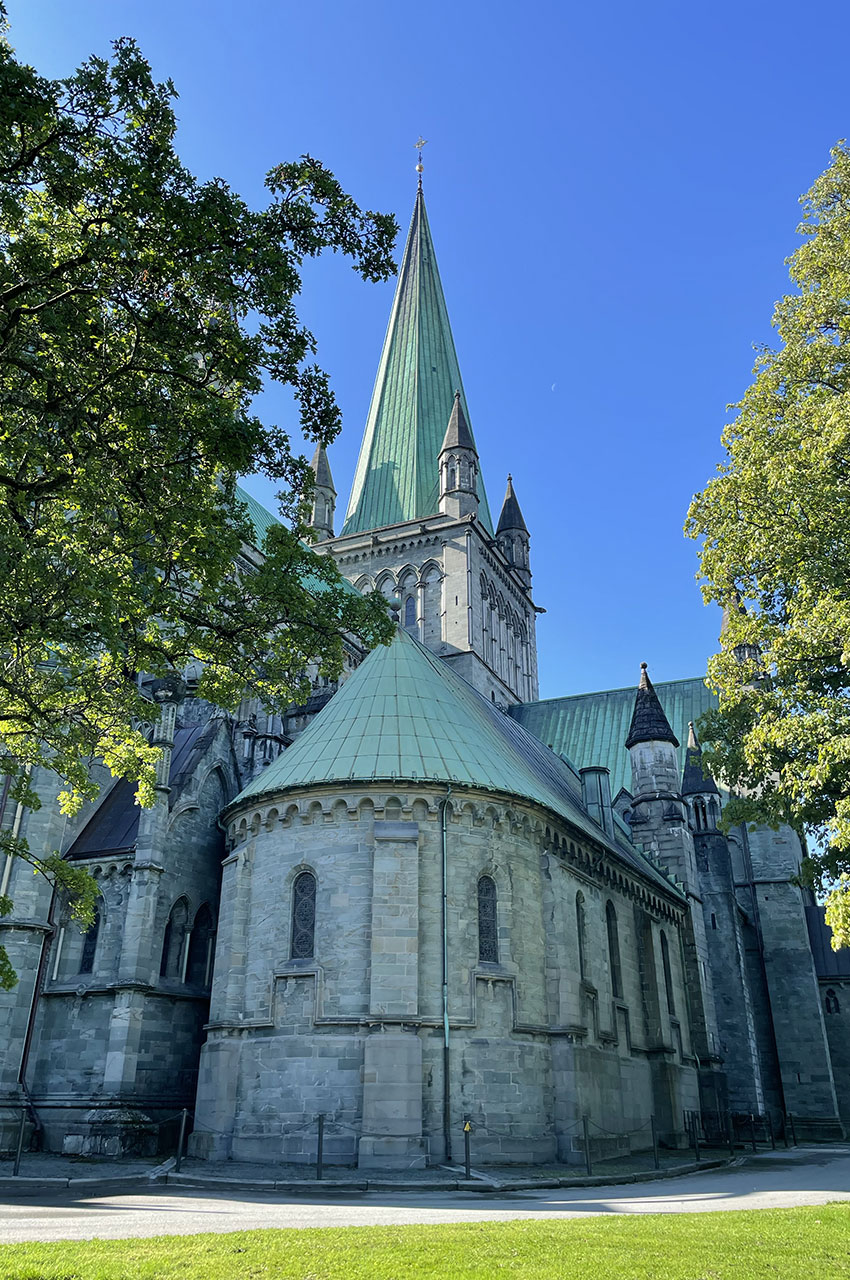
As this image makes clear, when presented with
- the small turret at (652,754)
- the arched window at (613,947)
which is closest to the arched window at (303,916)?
the arched window at (613,947)

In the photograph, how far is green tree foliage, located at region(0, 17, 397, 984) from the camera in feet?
29.4

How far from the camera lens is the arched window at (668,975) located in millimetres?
30047

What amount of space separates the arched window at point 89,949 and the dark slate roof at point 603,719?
27065 mm

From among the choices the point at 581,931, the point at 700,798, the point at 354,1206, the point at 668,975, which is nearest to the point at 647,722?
the point at 700,798

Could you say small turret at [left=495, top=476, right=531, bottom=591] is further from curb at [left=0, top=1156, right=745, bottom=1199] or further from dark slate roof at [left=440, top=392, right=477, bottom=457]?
curb at [left=0, top=1156, right=745, bottom=1199]

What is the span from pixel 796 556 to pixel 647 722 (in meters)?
19.5

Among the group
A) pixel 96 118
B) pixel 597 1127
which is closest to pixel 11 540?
pixel 96 118

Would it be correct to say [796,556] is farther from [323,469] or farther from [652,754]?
[323,469]

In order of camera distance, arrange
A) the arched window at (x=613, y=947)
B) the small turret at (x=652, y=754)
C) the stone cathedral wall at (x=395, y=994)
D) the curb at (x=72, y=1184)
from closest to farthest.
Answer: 1. the curb at (x=72, y=1184)
2. the stone cathedral wall at (x=395, y=994)
3. the arched window at (x=613, y=947)
4. the small turret at (x=652, y=754)

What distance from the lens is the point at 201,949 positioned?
24.0m

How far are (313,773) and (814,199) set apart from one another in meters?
16.1

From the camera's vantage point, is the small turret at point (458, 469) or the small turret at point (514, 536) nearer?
the small turret at point (458, 469)

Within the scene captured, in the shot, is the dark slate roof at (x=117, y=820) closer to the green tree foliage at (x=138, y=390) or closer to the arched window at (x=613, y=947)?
the green tree foliage at (x=138, y=390)

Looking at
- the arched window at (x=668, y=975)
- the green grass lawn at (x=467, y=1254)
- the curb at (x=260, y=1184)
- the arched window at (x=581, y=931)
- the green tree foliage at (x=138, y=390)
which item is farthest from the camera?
the arched window at (x=668, y=975)
